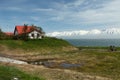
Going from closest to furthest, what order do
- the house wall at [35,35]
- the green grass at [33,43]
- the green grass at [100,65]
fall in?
the green grass at [100,65], the green grass at [33,43], the house wall at [35,35]

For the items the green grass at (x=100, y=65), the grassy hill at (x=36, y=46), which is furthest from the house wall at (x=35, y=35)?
the green grass at (x=100, y=65)

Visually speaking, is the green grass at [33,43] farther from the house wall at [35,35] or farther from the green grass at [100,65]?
the green grass at [100,65]

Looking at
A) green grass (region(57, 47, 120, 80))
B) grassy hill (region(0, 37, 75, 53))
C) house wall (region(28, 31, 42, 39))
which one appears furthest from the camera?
house wall (region(28, 31, 42, 39))

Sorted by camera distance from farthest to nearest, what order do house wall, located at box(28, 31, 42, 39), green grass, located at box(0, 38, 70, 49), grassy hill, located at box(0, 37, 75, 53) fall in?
1. house wall, located at box(28, 31, 42, 39)
2. green grass, located at box(0, 38, 70, 49)
3. grassy hill, located at box(0, 37, 75, 53)

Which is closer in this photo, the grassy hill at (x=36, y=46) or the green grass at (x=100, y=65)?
the green grass at (x=100, y=65)

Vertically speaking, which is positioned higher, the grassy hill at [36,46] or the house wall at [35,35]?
the house wall at [35,35]

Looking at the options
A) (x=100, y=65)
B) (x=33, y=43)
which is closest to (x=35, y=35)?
(x=33, y=43)

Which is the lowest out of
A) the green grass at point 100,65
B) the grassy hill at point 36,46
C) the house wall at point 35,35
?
the green grass at point 100,65

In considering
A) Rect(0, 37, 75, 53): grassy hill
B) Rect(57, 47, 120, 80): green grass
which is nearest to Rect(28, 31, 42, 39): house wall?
Rect(0, 37, 75, 53): grassy hill

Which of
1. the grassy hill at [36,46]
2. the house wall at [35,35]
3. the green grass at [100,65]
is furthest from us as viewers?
the house wall at [35,35]

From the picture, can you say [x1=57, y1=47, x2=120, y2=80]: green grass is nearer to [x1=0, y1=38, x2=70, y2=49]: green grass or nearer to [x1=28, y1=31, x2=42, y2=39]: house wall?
[x1=0, y1=38, x2=70, y2=49]: green grass

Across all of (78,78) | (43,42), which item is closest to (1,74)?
(78,78)

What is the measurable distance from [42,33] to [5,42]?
3386 cm

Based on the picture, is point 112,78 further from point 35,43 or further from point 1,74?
point 35,43
